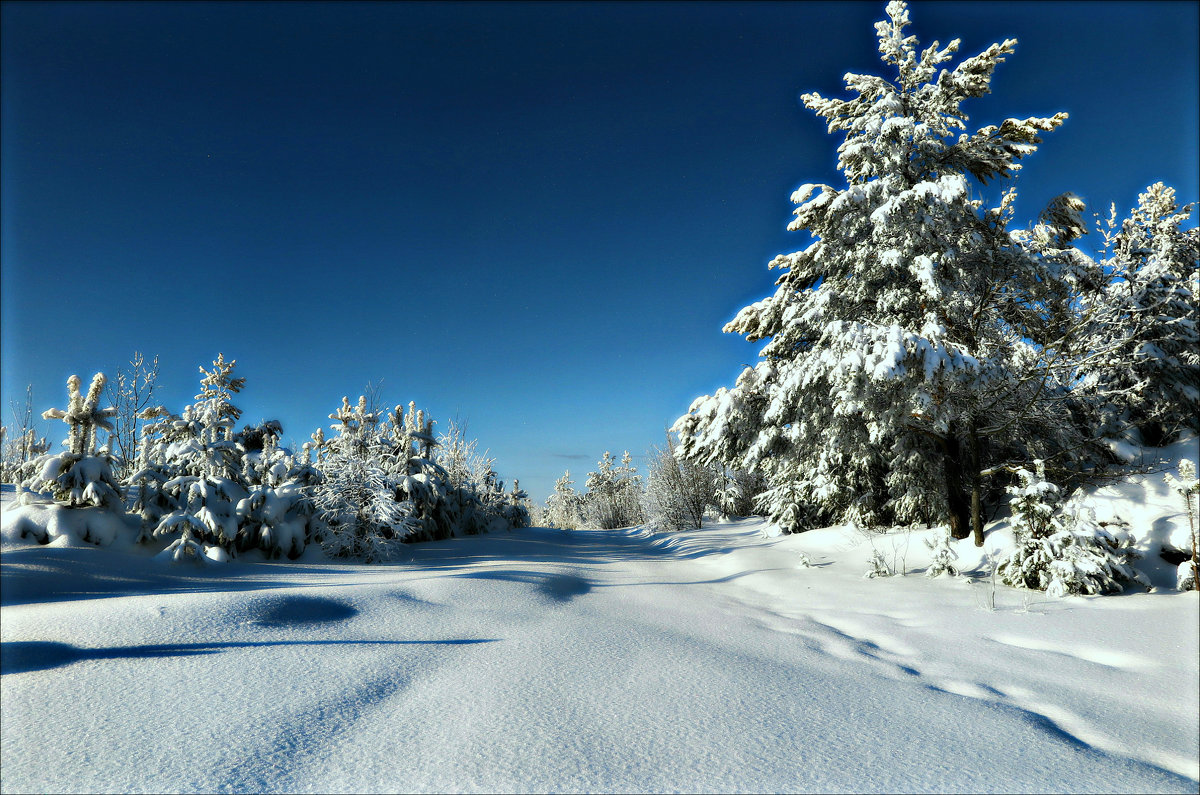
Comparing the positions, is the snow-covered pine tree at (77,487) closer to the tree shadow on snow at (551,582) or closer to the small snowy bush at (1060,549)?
the tree shadow on snow at (551,582)

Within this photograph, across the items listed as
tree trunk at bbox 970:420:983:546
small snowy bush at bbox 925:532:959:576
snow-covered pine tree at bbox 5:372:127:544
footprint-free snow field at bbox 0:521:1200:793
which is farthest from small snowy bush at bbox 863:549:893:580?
snow-covered pine tree at bbox 5:372:127:544

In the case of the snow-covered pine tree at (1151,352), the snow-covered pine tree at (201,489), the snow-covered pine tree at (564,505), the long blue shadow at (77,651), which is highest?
the snow-covered pine tree at (1151,352)

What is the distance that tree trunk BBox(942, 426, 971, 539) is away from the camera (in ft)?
26.0

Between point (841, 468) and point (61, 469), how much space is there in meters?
12.1

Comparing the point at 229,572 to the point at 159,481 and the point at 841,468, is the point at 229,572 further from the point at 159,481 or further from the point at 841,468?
the point at 841,468

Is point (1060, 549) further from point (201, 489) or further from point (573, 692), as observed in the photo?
point (201, 489)

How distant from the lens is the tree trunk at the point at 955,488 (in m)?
7.92

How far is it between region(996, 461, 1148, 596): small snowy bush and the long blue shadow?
21.2ft

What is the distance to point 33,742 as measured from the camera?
208 centimetres

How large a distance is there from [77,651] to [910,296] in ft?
31.9

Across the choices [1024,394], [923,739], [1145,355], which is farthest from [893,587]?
[1145,355]

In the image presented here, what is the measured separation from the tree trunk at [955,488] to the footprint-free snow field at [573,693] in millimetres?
3104

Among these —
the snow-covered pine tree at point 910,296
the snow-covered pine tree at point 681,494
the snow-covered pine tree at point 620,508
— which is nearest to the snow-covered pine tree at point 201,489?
the snow-covered pine tree at point 910,296

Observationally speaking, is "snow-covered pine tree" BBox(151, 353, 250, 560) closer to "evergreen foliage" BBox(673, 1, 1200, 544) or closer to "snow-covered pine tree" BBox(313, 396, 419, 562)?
"snow-covered pine tree" BBox(313, 396, 419, 562)
